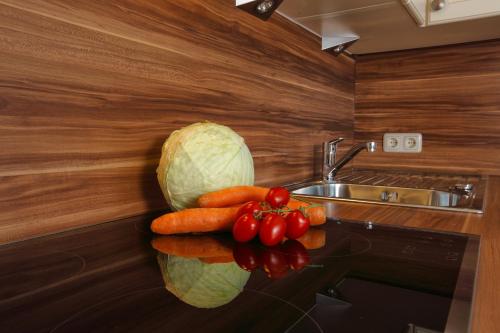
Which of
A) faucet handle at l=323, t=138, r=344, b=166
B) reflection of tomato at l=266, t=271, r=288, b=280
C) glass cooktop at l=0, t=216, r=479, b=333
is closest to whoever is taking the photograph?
glass cooktop at l=0, t=216, r=479, b=333

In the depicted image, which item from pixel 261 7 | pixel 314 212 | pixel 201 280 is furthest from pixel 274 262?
pixel 261 7

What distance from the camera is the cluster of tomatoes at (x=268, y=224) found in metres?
0.69

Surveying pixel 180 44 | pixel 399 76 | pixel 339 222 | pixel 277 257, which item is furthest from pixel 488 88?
pixel 277 257

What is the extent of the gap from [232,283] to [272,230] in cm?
17

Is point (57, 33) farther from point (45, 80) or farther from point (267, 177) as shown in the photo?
point (267, 177)

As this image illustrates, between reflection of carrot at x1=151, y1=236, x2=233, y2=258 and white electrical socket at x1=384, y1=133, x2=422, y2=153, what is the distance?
146 centimetres

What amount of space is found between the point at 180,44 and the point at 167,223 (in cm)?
45

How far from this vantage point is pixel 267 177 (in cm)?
133

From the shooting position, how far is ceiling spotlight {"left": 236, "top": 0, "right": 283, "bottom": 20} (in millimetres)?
1155

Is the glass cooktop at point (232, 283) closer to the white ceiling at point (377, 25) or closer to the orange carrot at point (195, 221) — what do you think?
the orange carrot at point (195, 221)

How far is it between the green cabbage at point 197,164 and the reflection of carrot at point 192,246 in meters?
0.09

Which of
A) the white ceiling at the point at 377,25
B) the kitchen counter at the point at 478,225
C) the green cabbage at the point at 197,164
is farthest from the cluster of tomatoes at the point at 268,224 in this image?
the white ceiling at the point at 377,25

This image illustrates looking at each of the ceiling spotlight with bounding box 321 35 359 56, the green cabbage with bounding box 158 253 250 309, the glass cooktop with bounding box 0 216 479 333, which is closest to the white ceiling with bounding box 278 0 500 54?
the ceiling spotlight with bounding box 321 35 359 56

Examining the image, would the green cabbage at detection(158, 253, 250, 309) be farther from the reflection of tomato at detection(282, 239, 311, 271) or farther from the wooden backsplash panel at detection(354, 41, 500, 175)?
the wooden backsplash panel at detection(354, 41, 500, 175)
